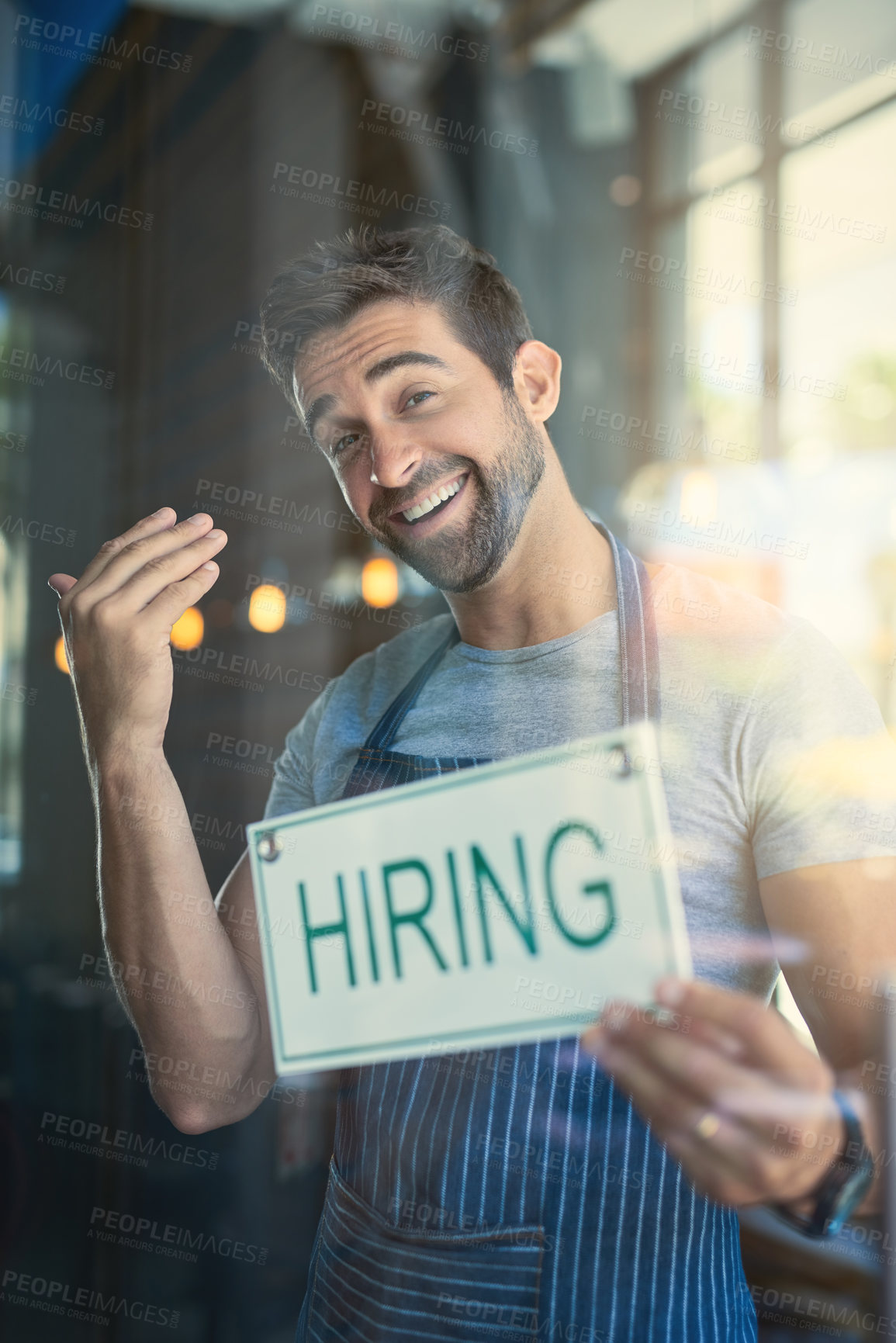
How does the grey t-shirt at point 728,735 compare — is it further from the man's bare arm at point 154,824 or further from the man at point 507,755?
the man's bare arm at point 154,824

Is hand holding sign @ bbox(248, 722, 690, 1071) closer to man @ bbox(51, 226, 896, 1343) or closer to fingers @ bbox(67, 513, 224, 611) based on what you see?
man @ bbox(51, 226, 896, 1343)

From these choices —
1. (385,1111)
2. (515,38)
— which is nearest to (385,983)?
(385,1111)

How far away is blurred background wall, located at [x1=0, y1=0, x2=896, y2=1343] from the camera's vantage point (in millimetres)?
877

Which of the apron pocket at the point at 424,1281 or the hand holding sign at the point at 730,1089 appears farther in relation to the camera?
the apron pocket at the point at 424,1281

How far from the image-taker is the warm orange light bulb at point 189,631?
3.18 ft

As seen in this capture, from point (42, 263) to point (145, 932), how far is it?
36.9 inches

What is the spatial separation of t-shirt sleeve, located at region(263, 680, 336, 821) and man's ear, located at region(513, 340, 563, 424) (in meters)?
0.36

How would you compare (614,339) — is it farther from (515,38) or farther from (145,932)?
(145,932)

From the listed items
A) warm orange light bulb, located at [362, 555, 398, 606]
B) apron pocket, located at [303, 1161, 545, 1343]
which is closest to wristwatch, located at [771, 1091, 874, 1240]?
apron pocket, located at [303, 1161, 545, 1343]

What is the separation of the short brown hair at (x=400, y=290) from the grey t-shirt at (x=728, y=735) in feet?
0.92

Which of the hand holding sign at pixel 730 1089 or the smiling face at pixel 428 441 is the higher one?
the smiling face at pixel 428 441

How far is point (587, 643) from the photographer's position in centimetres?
74

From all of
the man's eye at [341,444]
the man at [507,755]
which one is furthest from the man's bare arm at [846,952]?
the man's eye at [341,444]

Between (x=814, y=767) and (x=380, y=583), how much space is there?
64 centimetres
